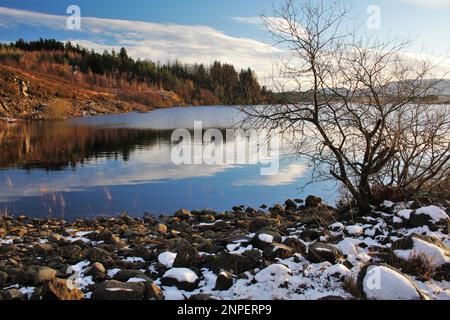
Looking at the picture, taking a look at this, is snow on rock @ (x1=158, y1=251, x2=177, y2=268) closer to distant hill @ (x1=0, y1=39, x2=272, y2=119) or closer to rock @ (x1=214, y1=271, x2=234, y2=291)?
rock @ (x1=214, y1=271, x2=234, y2=291)

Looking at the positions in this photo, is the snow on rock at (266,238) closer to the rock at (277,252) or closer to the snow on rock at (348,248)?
the rock at (277,252)

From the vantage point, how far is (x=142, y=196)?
54.7 ft

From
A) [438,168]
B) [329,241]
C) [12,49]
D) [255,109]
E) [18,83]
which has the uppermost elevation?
[12,49]

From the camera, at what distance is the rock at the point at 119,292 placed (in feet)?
17.8

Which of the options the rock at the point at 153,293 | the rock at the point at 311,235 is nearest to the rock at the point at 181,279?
the rock at the point at 153,293

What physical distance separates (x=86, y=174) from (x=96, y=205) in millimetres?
5932

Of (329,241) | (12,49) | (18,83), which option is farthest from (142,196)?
(12,49)

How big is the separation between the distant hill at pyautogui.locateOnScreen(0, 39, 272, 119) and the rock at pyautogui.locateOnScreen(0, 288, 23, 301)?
5742 millimetres

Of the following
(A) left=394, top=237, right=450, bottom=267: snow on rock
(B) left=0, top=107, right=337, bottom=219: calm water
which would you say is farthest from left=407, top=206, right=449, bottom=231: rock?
(B) left=0, top=107, right=337, bottom=219: calm water

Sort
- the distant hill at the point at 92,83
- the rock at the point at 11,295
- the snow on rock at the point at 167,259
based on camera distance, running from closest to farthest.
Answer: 1. the rock at the point at 11,295
2. the snow on rock at the point at 167,259
3. the distant hill at the point at 92,83

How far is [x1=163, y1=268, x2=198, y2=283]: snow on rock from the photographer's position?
590 centimetres

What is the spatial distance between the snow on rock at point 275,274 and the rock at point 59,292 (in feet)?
7.85

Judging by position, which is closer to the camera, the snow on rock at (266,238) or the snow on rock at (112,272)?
the snow on rock at (112,272)
